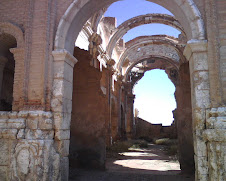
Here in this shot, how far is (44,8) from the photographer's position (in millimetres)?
4953

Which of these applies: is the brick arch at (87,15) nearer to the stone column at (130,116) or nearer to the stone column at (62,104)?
the stone column at (62,104)

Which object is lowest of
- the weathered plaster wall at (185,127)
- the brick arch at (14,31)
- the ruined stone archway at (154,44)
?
the weathered plaster wall at (185,127)

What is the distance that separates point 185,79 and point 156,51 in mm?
7311

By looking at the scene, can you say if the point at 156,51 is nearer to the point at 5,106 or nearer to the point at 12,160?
the point at 5,106

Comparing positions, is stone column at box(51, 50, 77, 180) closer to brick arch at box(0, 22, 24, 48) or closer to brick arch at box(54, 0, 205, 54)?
brick arch at box(54, 0, 205, 54)

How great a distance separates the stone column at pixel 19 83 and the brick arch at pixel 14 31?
208mm

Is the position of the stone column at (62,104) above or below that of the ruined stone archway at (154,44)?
below

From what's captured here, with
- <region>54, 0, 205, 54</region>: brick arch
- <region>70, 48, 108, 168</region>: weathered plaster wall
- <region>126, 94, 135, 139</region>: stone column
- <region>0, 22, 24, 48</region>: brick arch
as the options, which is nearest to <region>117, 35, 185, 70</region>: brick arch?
<region>70, 48, 108, 168</region>: weathered plaster wall

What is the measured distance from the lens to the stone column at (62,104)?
14.6 ft

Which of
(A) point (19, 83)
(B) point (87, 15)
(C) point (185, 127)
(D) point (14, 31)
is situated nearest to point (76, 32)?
(B) point (87, 15)

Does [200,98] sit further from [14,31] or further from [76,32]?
[14,31]

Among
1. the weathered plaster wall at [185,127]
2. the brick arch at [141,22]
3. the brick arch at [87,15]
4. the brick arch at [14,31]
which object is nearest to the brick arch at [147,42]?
the brick arch at [141,22]

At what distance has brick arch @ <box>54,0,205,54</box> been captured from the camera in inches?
168

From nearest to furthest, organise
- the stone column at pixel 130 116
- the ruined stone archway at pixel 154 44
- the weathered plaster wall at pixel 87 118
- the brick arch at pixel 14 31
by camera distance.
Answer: the brick arch at pixel 14 31 < the weathered plaster wall at pixel 87 118 < the ruined stone archway at pixel 154 44 < the stone column at pixel 130 116
